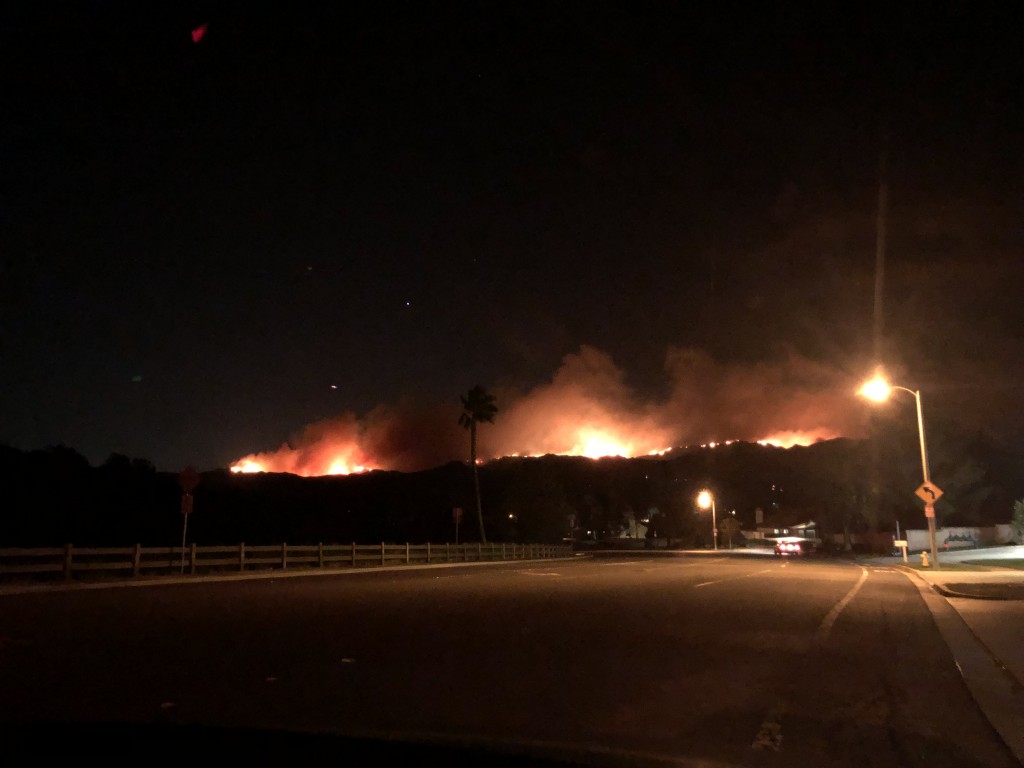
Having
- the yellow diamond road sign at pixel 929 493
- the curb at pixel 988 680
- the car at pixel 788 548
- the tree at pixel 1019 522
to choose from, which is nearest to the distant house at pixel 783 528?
the car at pixel 788 548

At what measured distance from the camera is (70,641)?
12117mm

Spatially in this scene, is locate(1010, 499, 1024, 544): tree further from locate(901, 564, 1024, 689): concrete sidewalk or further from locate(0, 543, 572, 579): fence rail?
locate(0, 543, 572, 579): fence rail

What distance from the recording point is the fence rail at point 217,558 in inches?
958

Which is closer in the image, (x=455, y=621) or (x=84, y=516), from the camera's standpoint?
(x=455, y=621)

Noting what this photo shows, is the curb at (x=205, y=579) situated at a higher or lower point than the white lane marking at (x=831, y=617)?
higher

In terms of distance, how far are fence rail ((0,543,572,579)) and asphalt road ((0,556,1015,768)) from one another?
579 centimetres

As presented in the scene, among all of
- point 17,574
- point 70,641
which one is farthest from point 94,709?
point 17,574

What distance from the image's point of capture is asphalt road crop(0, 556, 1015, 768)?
7.43 meters

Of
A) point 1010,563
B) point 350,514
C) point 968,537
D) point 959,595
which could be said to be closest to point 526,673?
point 959,595

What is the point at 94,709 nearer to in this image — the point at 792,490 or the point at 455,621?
the point at 455,621

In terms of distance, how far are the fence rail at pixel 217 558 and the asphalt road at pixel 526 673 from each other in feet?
19.0

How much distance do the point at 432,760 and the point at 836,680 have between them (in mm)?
6438

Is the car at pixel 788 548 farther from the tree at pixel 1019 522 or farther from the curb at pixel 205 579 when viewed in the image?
the curb at pixel 205 579

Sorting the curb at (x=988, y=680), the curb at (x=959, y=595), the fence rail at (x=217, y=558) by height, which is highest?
the fence rail at (x=217, y=558)
